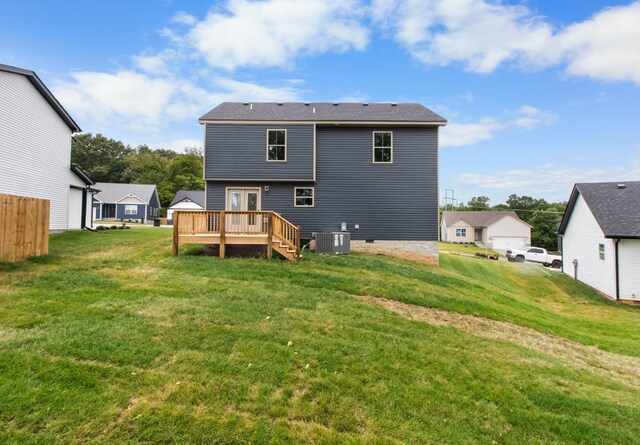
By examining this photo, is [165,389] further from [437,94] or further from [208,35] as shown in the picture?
[437,94]

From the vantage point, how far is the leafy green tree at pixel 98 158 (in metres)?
56.2

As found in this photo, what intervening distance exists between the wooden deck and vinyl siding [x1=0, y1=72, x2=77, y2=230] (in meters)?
8.03

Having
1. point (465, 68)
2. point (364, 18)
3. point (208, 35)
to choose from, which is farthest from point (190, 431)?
point (465, 68)

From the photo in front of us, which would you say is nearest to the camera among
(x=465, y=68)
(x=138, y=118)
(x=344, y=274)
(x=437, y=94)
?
(x=344, y=274)

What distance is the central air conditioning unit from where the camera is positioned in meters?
13.3

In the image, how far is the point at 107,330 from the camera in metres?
4.18

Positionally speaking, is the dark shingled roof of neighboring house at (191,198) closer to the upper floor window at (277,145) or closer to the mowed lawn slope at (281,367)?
the upper floor window at (277,145)

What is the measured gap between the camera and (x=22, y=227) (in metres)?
8.30

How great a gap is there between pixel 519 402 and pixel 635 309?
44.7 feet

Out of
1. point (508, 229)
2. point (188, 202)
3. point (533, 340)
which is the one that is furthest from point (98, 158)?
point (508, 229)

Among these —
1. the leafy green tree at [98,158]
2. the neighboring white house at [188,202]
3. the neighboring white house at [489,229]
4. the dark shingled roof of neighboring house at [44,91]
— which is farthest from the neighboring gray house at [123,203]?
the neighboring white house at [489,229]

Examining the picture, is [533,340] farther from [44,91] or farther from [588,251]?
[44,91]

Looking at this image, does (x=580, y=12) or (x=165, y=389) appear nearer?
(x=165, y=389)

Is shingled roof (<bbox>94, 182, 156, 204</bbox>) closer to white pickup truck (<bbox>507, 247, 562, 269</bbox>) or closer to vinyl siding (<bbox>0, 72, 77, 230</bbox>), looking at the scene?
vinyl siding (<bbox>0, 72, 77, 230</bbox>)
